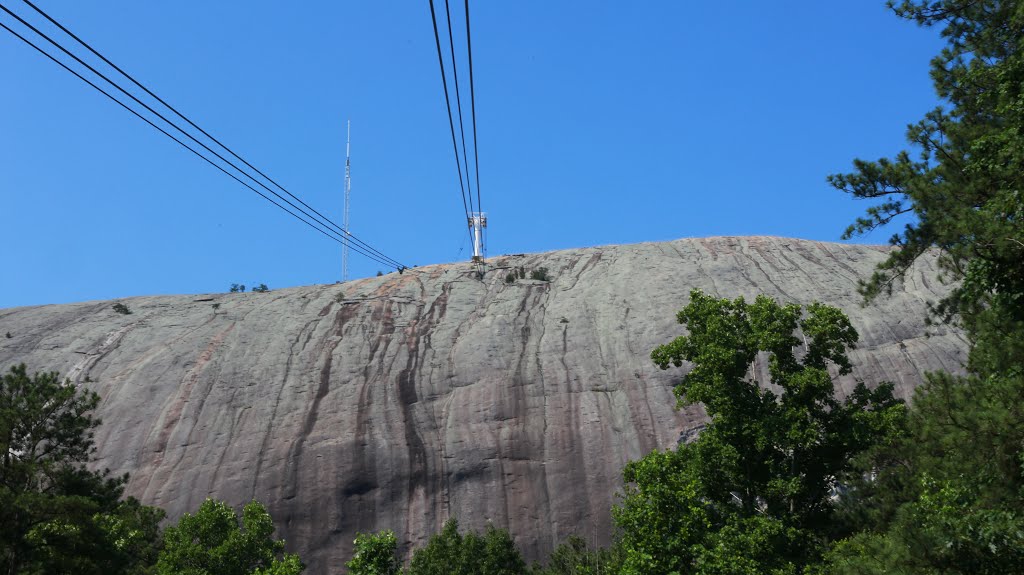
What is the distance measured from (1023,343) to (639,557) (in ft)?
37.2

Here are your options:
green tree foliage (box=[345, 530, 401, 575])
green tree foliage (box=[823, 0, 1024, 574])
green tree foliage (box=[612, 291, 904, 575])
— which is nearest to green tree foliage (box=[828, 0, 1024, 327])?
green tree foliage (box=[823, 0, 1024, 574])

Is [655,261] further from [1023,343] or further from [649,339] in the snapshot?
[1023,343]

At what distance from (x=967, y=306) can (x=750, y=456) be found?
24.9 ft

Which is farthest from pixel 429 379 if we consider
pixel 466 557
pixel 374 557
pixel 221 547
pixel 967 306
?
pixel 967 306

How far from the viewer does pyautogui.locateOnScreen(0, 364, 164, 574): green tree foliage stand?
874 inches

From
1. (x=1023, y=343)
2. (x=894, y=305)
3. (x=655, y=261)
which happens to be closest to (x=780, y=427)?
(x=1023, y=343)

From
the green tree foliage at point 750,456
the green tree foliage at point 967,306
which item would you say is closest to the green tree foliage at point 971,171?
the green tree foliage at point 967,306

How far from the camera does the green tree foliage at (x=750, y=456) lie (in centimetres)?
2212

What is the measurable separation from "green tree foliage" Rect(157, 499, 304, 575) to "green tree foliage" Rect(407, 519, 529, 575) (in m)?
5.72

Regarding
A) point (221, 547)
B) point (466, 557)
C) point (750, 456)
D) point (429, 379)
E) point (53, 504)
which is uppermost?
point (429, 379)

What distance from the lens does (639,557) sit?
22.2m

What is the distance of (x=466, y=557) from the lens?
1302 inches

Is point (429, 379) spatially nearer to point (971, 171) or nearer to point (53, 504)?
point (53, 504)

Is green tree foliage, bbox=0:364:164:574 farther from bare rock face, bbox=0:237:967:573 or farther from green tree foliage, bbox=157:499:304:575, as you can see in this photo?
bare rock face, bbox=0:237:967:573
